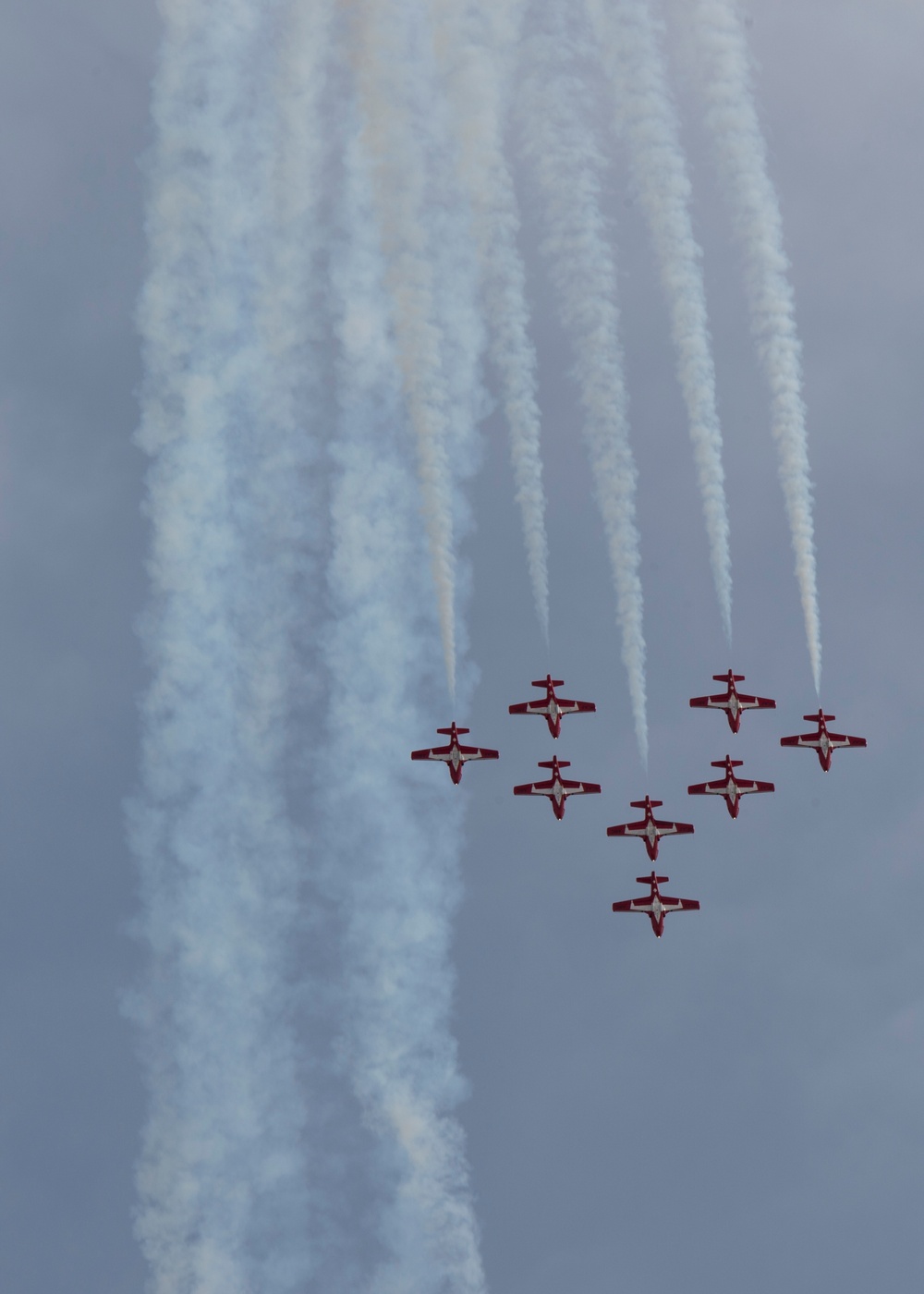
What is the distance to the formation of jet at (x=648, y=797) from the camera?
287 ft

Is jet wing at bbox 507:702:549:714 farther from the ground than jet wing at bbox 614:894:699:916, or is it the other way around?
jet wing at bbox 507:702:549:714

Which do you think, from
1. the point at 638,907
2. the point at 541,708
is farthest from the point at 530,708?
the point at 638,907

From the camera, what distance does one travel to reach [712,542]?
75.3 meters

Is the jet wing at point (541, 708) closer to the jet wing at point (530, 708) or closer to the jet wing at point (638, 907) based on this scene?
the jet wing at point (530, 708)

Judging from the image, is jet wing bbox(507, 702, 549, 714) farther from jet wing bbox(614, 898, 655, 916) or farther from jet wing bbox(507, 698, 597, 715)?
jet wing bbox(614, 898, 655, 916)

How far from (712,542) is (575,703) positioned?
583 inches

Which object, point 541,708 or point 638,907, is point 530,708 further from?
point 638,907

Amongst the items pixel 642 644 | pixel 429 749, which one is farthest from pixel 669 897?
pixel 642 644

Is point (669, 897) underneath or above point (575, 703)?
underneath

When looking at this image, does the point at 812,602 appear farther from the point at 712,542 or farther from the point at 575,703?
the point at 575,703

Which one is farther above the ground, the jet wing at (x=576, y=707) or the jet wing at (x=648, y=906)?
the jet wing at (x=576, y=707)

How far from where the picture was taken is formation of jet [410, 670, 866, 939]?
87.4 m

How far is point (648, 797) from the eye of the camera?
9112 cm

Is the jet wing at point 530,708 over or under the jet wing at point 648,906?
over
